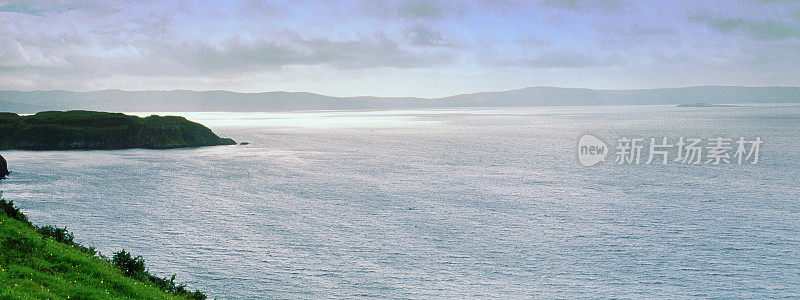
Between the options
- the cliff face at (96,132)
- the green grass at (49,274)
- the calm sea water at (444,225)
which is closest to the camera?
the green grass at (49,274)

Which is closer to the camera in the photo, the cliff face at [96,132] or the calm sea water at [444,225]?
the calm sea water at [444,225]

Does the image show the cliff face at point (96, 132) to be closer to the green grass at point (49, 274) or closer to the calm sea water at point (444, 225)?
the calm sea water at point (444, 225)

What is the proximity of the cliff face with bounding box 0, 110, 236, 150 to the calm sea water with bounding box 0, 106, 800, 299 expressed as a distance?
54150 millimetres

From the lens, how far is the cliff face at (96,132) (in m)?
163

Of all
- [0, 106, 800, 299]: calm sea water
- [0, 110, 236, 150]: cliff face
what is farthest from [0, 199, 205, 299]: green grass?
[0, 110, 236, 150]: cliff face

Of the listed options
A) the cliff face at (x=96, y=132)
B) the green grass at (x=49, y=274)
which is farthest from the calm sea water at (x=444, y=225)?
the cliff face at (x=96, y=132)

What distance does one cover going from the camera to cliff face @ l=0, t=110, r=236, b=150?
535 feet

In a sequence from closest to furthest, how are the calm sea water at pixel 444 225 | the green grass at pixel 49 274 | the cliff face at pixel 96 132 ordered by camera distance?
1. the green grass at pixel 49 274
2. the calm sea water at pixel 444 225
3. the cliff face at pixel 96 132

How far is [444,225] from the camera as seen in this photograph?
61188 mm

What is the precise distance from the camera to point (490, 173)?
105625 mm

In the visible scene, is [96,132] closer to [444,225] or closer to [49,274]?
[444,225]

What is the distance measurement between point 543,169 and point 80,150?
13055 centimetres

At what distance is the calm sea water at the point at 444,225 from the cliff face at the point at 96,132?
54.1 meters

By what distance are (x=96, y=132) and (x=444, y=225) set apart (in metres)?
147
